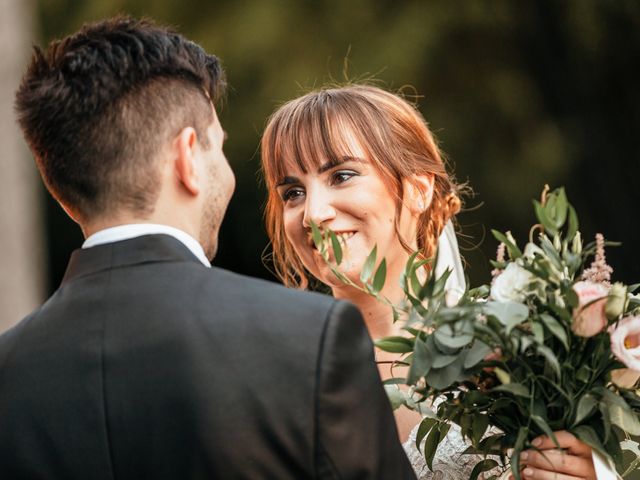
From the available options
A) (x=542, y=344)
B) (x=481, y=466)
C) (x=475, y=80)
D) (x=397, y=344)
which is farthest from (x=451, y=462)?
(x=475, y=80)

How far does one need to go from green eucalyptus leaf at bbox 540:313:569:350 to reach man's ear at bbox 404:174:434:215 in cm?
126

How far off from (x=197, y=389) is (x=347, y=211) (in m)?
1.52

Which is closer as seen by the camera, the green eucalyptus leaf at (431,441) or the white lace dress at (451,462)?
the green eucalyptus leaf at (431,441)

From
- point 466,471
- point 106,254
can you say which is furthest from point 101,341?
point 466,471

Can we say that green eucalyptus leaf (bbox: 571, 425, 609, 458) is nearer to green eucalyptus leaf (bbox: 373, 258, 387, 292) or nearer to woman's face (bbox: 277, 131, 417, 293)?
green eucalyptus leaf (bbox: 373, 258, 387, 292)

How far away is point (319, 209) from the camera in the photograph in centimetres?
350

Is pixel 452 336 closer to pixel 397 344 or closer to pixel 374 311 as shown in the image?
pixel 397 344

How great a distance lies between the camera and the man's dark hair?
7.52 ft

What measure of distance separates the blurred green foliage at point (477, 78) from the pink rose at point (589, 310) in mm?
4382

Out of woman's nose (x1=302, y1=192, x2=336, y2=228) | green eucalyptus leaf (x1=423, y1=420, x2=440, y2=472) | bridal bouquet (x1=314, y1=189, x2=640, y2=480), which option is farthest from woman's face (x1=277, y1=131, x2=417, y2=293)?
bridal bouquet (x1=314, y1=189, x2=640, y2=480)

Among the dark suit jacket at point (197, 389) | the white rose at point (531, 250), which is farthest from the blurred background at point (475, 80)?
the dark suit jacket at point (197, 389)

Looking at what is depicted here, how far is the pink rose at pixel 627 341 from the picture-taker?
8.13 ft

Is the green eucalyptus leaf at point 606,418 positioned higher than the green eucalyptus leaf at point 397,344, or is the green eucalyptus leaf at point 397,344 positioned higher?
the green eucalyptus leaf at point 397,344

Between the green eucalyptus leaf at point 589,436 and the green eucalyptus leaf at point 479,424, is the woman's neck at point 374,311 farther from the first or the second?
the green eucalyptus leaf at point 589,436
